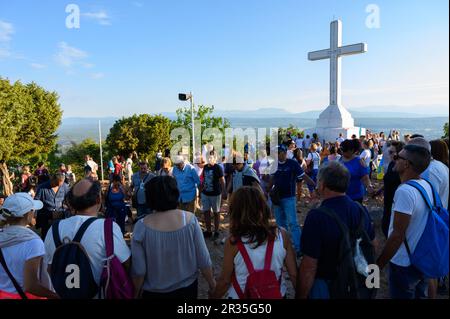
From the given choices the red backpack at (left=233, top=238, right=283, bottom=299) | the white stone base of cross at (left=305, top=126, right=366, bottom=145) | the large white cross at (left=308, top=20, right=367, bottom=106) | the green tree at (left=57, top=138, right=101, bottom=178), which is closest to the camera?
the red backpack at (left=233, top=238, right=283, bottom=299)

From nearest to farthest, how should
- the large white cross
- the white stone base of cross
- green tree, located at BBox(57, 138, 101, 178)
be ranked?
the large white cross → the white stone base of cross → green tree, located at BBox(57, 138, 101, 178)

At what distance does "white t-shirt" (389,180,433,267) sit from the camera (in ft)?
6.95

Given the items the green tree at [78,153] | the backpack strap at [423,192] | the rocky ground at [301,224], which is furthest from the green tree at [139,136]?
the backpack strap at [423,192]

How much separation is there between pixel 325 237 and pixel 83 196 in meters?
1.50

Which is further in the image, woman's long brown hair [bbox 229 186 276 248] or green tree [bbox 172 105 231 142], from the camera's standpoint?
green tree [bbox 172 105 231 142]

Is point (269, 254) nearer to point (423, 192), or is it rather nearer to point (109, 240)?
point (109, 240)

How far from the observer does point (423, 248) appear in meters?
2.17

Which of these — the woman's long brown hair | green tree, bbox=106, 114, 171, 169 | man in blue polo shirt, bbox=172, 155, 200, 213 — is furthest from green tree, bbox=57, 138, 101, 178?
the woman's long brown hair

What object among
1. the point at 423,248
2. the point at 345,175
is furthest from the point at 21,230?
the point at 423,248

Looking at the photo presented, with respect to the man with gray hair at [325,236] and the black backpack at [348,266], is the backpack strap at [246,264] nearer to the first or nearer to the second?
the man with gray hair at [325,236]

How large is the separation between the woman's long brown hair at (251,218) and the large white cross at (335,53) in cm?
1700

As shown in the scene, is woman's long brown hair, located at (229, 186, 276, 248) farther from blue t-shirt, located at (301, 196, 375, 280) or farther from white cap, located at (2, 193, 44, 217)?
white cap, located at (2, 193, 44, 217)

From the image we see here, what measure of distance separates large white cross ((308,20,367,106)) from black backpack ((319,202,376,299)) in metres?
16.8
